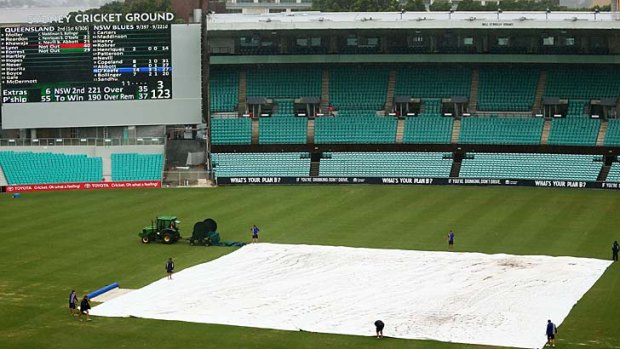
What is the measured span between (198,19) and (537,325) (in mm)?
54260

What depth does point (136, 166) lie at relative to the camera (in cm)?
8519

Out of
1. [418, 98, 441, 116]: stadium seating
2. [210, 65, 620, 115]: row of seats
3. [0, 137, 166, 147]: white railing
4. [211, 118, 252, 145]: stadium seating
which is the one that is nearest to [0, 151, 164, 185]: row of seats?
[0, 137, 166, 147]: white railing

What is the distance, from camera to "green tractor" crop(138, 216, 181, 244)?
193ft

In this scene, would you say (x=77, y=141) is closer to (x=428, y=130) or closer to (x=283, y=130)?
(x=283, y=130)

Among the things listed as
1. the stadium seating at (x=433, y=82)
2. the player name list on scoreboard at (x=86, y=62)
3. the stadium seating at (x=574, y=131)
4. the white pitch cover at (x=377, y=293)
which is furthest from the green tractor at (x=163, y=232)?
the stadium seating at (x=574, y=131)

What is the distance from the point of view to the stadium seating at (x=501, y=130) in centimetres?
8650

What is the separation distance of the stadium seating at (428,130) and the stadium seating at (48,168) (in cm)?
2494

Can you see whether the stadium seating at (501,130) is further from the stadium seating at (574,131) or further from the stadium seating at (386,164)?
the stadium seating at (386,164)

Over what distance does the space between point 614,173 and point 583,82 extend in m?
12.4

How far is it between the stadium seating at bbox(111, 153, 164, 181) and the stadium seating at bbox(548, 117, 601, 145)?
102 ft

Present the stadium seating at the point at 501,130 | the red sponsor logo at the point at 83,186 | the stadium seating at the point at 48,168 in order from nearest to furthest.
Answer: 1. the red sponsor logo at the point at 83,186
2. the stadium seating at the point at 48,168
3. the stadium seating at the point at 501,130

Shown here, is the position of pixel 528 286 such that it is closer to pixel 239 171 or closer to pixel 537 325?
pixel 537 325

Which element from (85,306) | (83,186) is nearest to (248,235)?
(85,306)

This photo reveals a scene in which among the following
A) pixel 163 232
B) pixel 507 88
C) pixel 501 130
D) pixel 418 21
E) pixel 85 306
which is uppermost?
pixel 418 21
